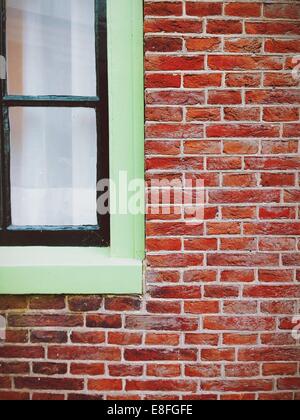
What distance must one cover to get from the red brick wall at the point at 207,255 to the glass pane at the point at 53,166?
384mm

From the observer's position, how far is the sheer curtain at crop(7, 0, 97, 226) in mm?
2195

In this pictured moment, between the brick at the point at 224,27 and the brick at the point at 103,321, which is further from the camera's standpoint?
the brick at the point at 103,321

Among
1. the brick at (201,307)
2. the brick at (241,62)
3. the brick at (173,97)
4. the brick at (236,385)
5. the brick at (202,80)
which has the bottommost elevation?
the brick at (236,385)

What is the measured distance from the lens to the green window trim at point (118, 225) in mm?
2061

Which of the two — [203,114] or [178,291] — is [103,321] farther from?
[203,114]

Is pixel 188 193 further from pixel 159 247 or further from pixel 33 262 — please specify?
pixel 33 262

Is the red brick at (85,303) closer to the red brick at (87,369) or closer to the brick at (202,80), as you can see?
the red brick at (87,369)

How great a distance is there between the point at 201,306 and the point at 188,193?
56cm

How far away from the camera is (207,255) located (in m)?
2.11

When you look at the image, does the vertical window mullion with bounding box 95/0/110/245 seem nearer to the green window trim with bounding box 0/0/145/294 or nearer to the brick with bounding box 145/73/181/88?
the green window trim with bounding box 0/0/145/294

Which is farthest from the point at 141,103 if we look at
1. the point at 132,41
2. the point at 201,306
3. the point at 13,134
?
the point at 201,306

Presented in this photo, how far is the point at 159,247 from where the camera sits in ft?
6.91

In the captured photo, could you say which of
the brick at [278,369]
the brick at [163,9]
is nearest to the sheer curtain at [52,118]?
the brick at [163,9]

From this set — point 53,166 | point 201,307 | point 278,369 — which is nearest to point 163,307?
point 201,307
